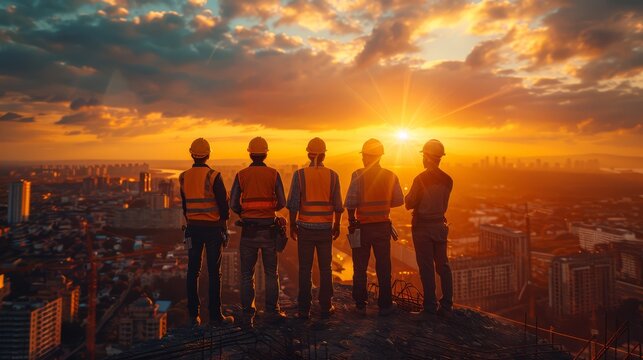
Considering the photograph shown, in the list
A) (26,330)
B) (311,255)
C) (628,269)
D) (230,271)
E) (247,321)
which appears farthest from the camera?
(230,271)

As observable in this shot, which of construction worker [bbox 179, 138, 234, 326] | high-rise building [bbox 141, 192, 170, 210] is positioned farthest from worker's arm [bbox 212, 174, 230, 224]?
high-rise building [bbox 141, 192, 170, 210]

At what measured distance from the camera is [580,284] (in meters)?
27.8

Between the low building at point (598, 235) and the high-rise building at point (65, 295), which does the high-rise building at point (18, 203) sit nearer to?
the high-rise building at point (65, 295)

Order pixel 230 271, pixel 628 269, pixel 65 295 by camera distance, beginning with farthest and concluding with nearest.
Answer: pixel 230 271
pixel 628 269
pixel 65 295

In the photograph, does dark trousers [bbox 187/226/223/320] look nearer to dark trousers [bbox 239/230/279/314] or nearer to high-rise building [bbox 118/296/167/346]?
dark trousers [bbox 239/230/279/314]

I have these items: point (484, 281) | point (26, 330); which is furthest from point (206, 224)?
point (484, 281)

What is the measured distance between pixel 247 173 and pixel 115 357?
2222mm

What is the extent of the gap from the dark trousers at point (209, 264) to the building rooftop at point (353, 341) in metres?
0.28

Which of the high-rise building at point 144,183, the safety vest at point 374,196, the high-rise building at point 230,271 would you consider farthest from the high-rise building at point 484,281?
the high-rise building at point 144,183

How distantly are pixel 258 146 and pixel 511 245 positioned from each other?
128 feet

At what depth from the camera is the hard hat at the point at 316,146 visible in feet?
14.2

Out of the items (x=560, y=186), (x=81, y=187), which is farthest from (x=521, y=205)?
(x=81, y=187)

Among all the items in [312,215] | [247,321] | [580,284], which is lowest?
[580,284]

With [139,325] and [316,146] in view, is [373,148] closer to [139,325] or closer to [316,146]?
[316,146]
